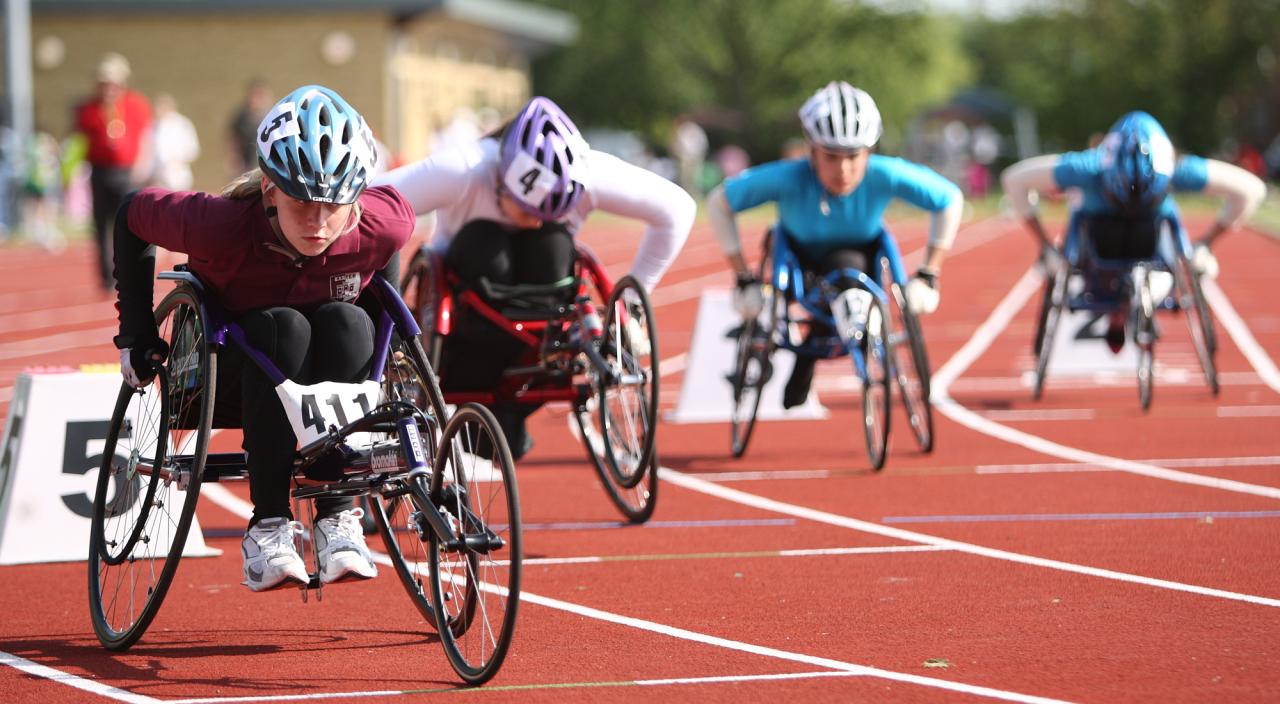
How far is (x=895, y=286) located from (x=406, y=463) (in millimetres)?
4868

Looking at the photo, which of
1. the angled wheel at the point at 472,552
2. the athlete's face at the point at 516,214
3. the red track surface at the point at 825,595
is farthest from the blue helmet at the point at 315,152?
the athlete's face at the point at 516,214

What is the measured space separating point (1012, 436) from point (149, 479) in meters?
6.13

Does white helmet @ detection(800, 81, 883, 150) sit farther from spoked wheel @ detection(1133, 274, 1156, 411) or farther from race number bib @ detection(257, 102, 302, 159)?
race number bib @ detection(257, 102, 302, 159)

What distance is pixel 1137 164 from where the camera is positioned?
1207 cm

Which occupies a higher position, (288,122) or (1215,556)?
(288,122)

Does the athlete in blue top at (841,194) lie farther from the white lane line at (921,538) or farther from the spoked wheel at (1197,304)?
the spoked wheel at (1197,304)

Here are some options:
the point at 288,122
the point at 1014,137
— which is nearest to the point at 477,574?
the point at 288,122

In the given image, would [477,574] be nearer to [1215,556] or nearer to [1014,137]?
[1215,556]

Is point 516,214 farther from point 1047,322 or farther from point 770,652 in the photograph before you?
point 1047,322

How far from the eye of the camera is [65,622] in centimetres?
686

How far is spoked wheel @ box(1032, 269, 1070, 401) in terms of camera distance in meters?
12.7

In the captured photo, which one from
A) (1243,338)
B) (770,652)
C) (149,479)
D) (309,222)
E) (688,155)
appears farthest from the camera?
(688,155)

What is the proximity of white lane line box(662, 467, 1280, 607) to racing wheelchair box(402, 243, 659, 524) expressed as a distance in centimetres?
71

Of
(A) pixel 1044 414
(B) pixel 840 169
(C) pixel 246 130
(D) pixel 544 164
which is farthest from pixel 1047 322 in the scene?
(C) pixel 246 130
